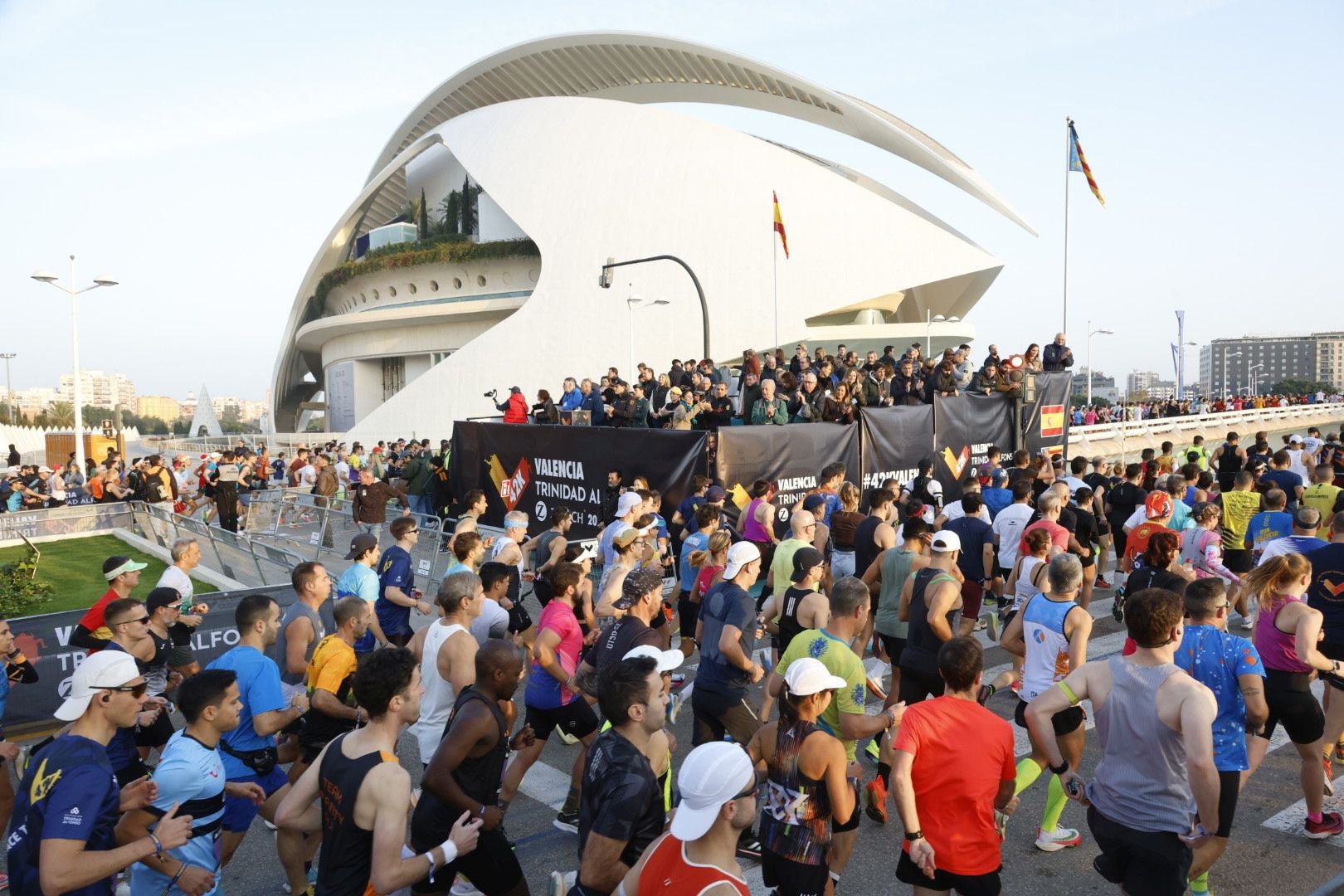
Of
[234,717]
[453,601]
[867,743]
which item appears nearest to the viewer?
[234,717]

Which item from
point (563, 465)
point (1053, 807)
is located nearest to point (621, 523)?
point (1053, 807)

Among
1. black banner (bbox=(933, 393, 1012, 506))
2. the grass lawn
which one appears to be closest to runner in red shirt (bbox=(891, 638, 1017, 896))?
black banner (bbox=(933, 393, 1012, 506))

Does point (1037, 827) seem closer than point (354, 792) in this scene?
No

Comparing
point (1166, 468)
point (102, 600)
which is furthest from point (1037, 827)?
point (1166, 468)

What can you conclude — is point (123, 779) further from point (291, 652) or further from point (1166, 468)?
point (1166, 468)

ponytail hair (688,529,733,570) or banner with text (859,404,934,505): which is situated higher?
banner with text (859,404,934,505)

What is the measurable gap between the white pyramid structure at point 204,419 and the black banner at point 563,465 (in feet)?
152

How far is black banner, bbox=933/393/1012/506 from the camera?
13617mm

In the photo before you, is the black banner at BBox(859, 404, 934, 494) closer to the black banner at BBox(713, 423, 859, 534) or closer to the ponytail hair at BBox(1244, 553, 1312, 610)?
the black banner at BBox(713, 423, 859, 534)

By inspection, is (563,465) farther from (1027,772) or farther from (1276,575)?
(1276,575)

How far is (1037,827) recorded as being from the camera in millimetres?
4961

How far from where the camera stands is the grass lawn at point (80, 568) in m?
12.8

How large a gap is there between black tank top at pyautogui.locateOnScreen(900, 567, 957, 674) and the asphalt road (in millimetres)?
910

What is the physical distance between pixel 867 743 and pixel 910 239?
3418cm
